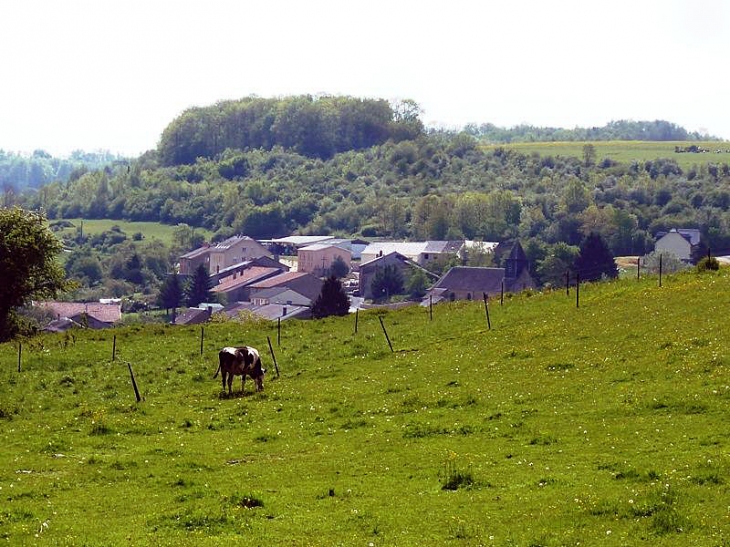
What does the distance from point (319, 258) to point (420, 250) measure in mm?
14503

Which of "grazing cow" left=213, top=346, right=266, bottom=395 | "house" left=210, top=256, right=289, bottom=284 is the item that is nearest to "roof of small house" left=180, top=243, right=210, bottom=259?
"house" left=210, top=256, right=289, bottom=284

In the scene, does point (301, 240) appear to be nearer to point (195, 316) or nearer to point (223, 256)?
point (223, 256)

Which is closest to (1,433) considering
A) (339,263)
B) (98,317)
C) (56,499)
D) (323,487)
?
(56,499)

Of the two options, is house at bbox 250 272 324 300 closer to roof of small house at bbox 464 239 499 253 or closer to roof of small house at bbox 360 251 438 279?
roof of small house at bbox 360 251 438 279

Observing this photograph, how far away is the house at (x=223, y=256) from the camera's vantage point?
17349cm

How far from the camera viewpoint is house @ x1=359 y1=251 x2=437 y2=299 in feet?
481

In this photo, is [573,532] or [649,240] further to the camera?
[649,240]

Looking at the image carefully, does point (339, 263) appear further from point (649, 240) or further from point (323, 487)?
point (323, 487)

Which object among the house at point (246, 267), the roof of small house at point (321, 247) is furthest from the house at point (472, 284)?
the roof of small house at point (321, 247)

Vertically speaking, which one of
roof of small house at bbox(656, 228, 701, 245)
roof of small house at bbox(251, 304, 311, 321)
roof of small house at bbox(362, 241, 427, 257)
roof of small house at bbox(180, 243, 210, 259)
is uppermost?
roof of small house at bbox(656, 228, 701, 245)

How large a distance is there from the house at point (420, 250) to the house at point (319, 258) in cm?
387

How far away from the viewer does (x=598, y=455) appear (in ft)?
64.7

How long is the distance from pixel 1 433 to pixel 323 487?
11.4 metres

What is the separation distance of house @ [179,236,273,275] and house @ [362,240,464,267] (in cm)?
1809
